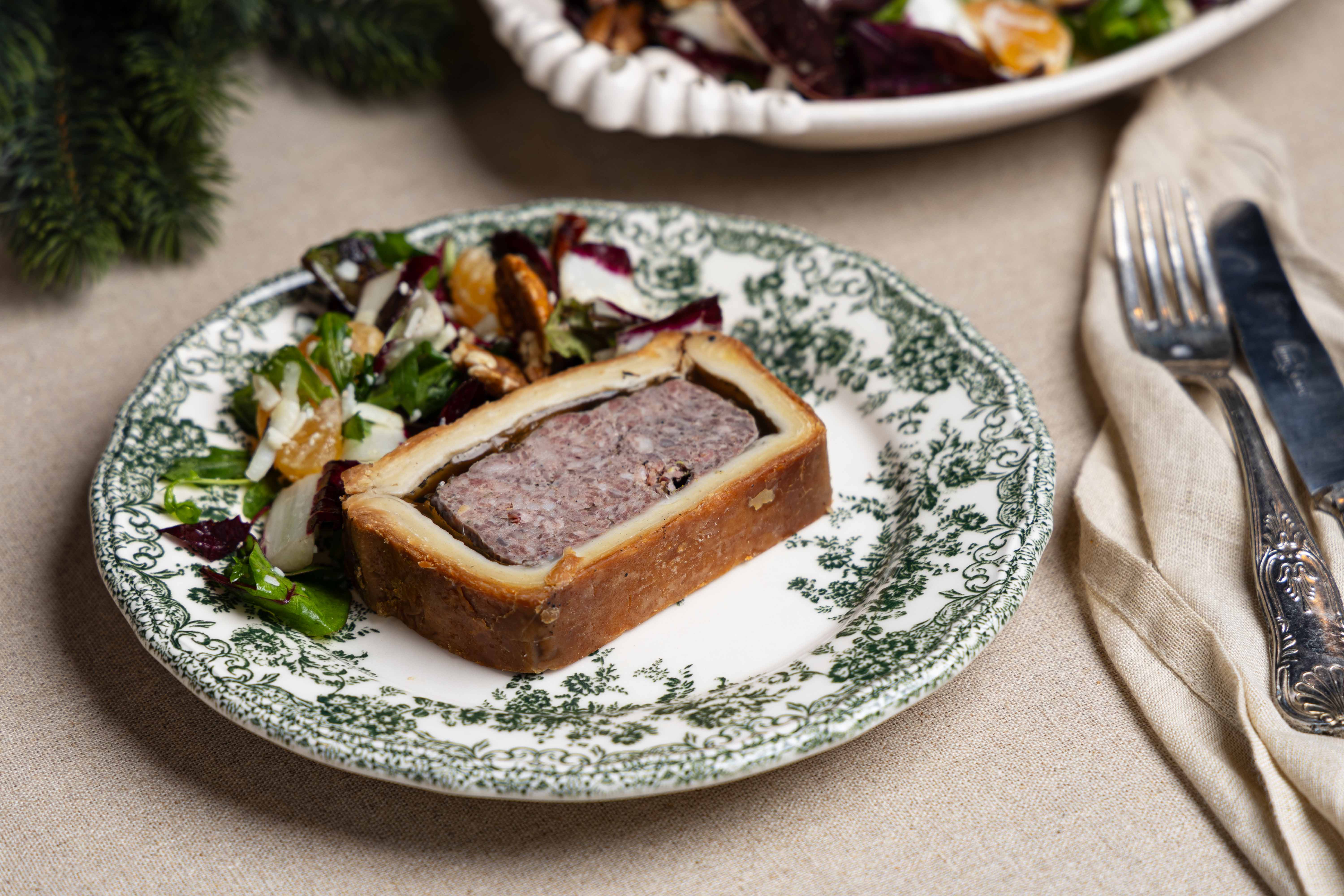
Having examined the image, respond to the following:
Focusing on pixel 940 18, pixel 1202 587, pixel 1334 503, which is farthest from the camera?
pixel 940 18

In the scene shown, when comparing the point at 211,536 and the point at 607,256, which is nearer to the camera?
the point at 211,536

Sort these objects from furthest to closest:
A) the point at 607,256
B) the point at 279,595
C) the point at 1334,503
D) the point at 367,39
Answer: the point at 367,39 < the point at 607,256 < the point at 1334,503 < the point at 279,595

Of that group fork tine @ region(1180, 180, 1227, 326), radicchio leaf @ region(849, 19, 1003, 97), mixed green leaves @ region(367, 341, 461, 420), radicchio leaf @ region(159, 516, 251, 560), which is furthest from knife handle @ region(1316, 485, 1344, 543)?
radicchio leaf @ region(159, 516, 251, 560)

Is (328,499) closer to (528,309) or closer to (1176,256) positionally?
(528,309)

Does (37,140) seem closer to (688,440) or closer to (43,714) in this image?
(43,714)

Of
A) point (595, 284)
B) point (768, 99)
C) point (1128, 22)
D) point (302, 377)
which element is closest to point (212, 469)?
point (302, 377)

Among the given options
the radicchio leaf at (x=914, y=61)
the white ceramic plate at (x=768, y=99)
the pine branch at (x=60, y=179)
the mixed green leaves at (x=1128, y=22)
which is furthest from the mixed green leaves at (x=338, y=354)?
the mixed green leaves at (x=1128, y=22)

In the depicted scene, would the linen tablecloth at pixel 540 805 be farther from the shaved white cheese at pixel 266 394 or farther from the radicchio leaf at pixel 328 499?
the shaved white cheese at pixel 266 394

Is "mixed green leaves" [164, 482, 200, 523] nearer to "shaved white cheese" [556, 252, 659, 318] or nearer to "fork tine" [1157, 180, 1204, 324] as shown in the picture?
"shaved white cheese" [556, 252, 659, 318]

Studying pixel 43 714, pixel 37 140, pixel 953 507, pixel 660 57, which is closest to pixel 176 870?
pixel 43 714
